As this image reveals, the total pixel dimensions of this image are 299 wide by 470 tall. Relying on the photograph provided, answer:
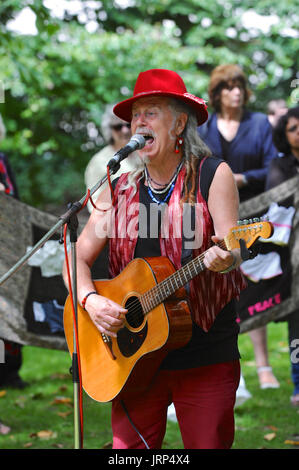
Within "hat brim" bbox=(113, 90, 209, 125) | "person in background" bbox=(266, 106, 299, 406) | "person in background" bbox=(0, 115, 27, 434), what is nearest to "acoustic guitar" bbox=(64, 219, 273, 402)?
"hat brim" bbox=(113, 90, 209, 125)

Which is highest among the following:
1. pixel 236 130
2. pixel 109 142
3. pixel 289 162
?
pixel 109 142

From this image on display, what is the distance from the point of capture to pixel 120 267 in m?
2.91

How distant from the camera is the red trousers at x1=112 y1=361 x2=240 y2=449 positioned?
251cm

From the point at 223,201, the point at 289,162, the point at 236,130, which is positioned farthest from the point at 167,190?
the point at 236,130

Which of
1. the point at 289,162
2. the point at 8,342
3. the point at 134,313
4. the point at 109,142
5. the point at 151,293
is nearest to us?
the point at 151,293

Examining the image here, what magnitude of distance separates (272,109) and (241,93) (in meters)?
1.40

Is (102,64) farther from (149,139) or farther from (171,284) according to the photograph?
(171,284)

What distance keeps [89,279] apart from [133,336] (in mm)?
406

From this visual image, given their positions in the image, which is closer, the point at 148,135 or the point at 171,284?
the point at 171,284

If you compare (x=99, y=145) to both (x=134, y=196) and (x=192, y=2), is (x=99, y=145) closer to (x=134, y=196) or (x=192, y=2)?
(x=192, y=2)

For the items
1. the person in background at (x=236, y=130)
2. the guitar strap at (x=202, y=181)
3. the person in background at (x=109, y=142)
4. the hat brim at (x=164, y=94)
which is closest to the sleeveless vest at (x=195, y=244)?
the guitar strap at (x=202, y=181)

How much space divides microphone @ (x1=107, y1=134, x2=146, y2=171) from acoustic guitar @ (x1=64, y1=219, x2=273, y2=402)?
1.41ft

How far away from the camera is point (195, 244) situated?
2.58m

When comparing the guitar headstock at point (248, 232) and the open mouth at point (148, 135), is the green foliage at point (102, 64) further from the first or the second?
the guitar headstock at point (248, 232)
